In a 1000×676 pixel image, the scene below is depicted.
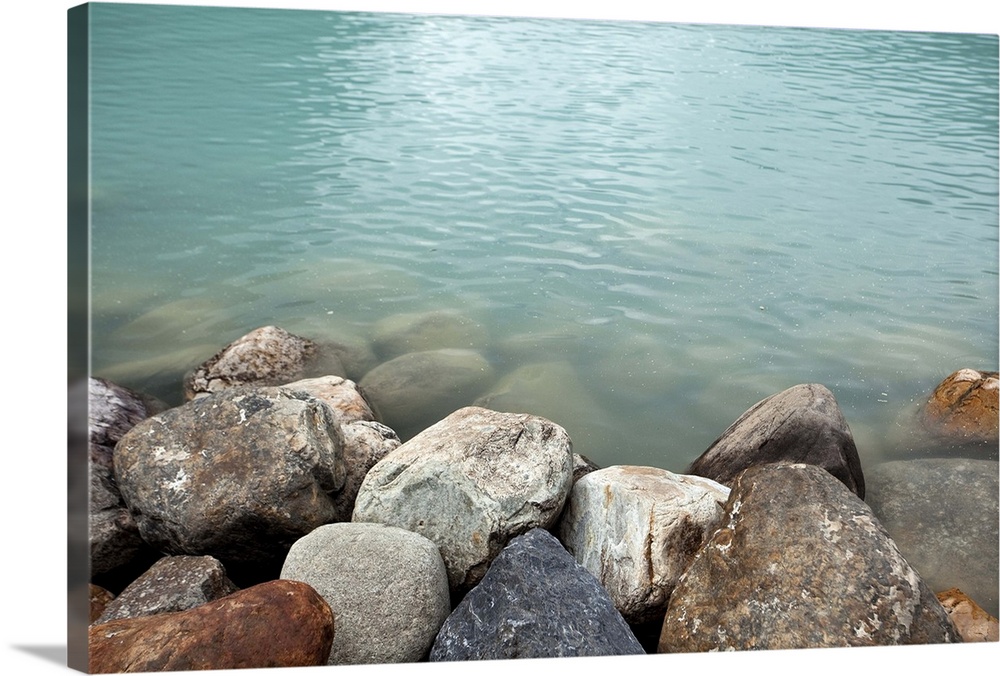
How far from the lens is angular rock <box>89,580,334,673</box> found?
2877mm

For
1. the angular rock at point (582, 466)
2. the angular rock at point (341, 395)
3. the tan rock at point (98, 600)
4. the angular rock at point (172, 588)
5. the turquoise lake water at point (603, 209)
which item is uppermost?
the turquoise lake water at point (603, 209)

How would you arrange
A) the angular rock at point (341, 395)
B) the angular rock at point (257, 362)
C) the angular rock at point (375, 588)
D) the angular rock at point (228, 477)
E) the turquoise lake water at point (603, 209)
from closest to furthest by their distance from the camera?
the angular rock at point (375, 588)
the angular rock at point (228, 477)
the turquoise lake water at point (603, 209)
the angular rock at point (341, 395)
the angular rock at point (257, 362)

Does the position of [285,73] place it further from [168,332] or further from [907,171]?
[907,171]

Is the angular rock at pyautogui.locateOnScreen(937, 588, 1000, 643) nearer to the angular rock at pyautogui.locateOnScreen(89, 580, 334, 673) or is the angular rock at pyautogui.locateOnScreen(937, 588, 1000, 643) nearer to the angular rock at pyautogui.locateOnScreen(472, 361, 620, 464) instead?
the angular rock at pyautogui.locateOnScreen(472, 361, 620, 464)

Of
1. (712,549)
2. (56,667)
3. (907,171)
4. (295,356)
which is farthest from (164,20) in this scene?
(907,171)

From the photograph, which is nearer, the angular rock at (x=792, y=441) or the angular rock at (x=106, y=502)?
the angular rock at (x=106, y=502)

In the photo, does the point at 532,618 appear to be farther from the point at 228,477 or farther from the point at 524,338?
the point at 524,338

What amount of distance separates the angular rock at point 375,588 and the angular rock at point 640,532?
0.63 metres

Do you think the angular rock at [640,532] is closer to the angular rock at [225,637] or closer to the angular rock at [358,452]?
the angular rock at [358,452]

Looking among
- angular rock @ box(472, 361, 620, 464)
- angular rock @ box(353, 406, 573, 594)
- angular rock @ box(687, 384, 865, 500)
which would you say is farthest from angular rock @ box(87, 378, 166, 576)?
angular rock @ box(687, 384, 865, 500)

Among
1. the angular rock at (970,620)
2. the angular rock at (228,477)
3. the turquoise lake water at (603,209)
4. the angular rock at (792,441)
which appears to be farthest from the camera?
the turquoise lake water at (603,209)

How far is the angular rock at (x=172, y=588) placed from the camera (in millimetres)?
3189

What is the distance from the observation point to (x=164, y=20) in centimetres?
354

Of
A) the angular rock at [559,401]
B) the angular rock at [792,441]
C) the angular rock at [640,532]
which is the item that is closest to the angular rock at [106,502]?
the angular rock at [559,401]
